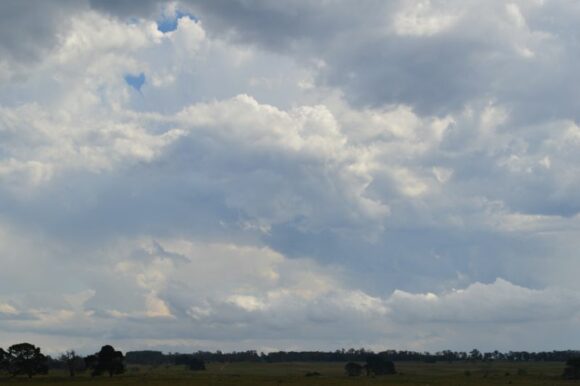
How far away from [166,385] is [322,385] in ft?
77.8

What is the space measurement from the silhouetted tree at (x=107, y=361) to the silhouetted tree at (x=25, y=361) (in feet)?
38.4

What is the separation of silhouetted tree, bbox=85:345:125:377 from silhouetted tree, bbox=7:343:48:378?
1169cm

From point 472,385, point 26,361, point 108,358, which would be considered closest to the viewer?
point 472,385

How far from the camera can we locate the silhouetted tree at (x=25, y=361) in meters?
149

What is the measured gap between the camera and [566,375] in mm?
152875

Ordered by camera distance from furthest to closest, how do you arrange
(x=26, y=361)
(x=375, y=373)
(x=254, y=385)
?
1. (x=375, y=373)
2. (x=26, y=361)
3. (x=254, y=385)

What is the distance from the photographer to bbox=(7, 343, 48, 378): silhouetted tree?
149375 mm

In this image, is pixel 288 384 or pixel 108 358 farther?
pixel 108 358

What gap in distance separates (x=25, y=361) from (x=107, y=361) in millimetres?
18047

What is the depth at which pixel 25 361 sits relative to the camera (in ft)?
491

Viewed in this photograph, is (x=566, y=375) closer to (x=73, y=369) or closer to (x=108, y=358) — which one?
(x=108, y=358)

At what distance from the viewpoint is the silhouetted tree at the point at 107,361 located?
522ft

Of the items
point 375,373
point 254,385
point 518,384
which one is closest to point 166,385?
point 254,385

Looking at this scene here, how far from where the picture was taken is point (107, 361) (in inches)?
6275
